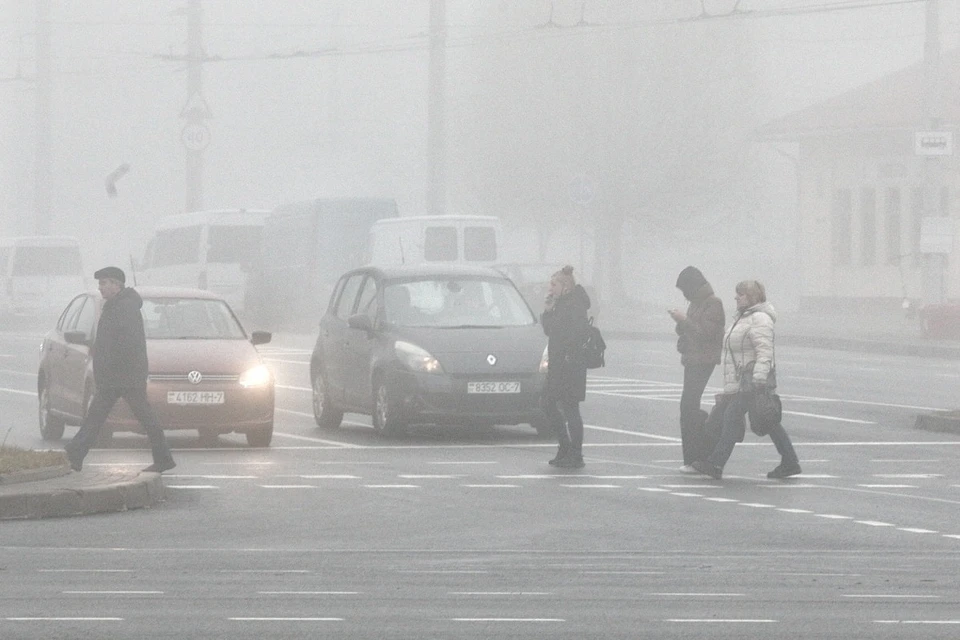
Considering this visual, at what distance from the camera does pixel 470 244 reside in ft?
130

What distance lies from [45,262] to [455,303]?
29.7 m

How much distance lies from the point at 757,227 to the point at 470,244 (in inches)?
1656

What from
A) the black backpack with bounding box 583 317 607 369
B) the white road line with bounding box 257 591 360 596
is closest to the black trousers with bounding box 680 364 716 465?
the black backpack with bounding box 583 317 607 369

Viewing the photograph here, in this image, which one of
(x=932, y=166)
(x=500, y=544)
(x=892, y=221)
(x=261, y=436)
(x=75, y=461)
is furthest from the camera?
(x=892, y=221)

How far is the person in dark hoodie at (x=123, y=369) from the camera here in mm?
16625

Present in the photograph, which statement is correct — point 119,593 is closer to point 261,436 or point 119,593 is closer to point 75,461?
point 75,461

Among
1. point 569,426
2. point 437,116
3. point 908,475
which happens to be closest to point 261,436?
point 569,426

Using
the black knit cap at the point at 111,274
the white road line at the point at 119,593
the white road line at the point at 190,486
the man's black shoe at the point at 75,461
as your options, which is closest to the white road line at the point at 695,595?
the white road line at the point at 119,593

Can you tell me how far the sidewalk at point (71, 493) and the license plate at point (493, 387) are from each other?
5310mm

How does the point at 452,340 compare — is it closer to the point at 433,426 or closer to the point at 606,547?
the point at 433,426

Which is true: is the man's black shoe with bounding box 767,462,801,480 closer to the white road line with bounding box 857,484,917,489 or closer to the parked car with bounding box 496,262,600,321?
the white road line with bounding box 857,484,917,489

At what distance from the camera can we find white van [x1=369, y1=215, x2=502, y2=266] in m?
38.7

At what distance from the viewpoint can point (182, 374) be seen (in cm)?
1920

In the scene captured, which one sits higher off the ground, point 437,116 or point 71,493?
point 437,116
